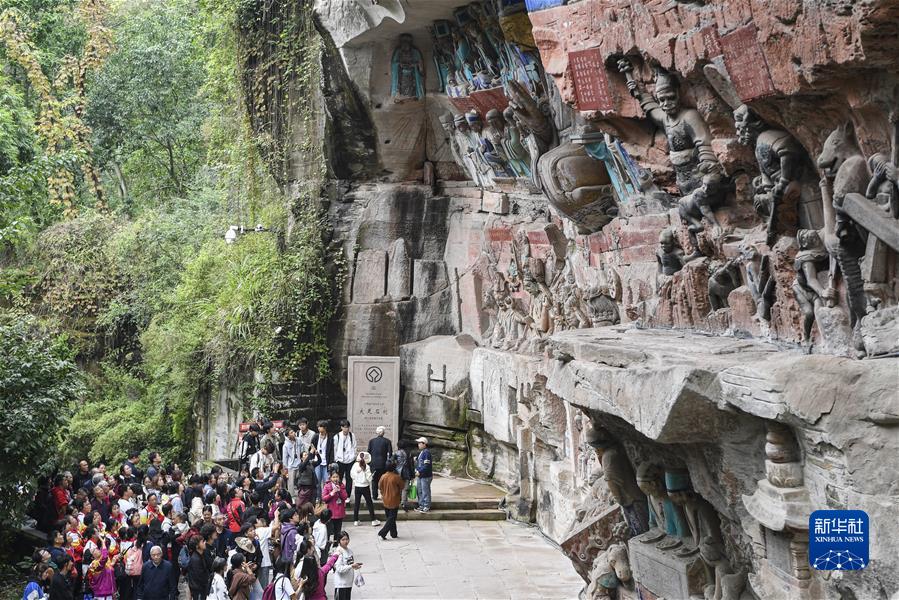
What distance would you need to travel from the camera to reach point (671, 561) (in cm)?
826

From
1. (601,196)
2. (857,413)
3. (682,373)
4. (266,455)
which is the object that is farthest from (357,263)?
(857,413)

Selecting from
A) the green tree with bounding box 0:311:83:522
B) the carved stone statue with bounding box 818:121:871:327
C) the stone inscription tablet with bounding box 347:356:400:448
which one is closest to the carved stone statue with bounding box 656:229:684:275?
the carved stone statue with bounding box 818:121:871:327

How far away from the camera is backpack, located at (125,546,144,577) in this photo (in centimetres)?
957

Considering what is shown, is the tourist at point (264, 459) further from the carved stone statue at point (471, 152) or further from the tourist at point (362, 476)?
the carved stone statue at point (471, 152)

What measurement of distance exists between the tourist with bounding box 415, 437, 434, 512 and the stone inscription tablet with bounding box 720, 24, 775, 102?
834cm

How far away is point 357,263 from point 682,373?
12.8 m

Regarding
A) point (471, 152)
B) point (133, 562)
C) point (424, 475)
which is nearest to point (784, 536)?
point (133, 562)

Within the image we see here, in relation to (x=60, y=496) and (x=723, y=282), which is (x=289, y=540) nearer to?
(x=60, y=496)

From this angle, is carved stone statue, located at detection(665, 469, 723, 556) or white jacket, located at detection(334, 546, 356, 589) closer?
carved stone statue, located at detection(665, 469, 723, 556)

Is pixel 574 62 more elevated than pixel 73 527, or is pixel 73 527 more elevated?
pixel 574 62

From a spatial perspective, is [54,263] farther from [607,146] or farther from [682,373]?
[682,373]

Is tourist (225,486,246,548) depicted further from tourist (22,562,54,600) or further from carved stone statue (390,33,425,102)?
carved stone statue (390,33,425,102)

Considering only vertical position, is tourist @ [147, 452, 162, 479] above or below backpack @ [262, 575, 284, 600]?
above

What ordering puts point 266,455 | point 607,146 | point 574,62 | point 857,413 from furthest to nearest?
point 266,455 < point 607,146 < point 574,62 < point 857,413
